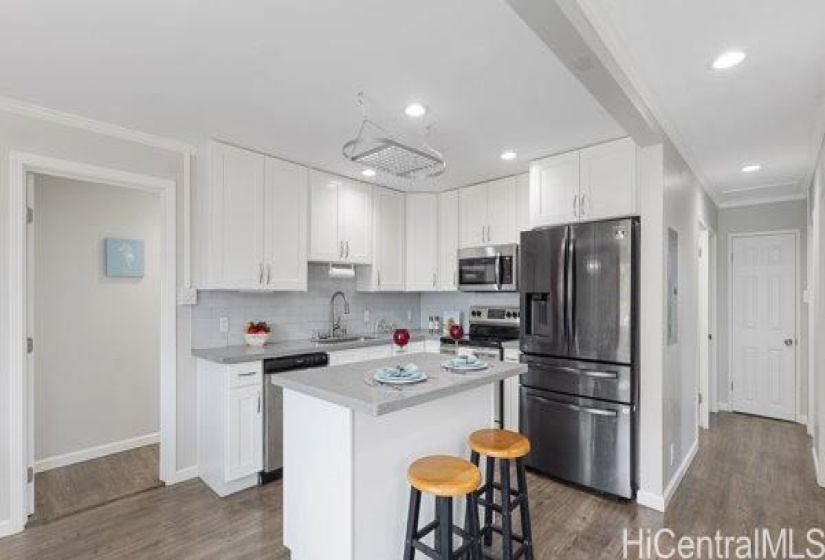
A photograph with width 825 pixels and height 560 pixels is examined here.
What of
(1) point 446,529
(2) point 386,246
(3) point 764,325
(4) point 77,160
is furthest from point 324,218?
(3) point 764,325

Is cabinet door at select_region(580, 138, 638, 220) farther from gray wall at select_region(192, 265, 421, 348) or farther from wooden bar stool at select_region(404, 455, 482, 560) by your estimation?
gray wall at select_region(192, 265, 421, 348)

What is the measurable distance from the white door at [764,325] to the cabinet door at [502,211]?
308 centimetres

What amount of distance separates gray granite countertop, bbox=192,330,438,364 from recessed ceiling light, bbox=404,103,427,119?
6.35ft

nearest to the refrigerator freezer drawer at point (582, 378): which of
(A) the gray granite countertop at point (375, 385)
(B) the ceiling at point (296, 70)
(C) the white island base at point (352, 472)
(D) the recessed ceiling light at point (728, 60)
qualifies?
(A) the gray granite countertop at point (375, 385)

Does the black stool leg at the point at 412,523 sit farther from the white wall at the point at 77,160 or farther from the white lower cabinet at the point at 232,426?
the white wall at the point at 77,160

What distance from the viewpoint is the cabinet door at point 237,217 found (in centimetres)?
328

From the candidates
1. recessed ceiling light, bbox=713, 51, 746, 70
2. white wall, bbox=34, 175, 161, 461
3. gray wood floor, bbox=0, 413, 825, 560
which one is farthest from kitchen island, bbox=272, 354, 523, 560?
white wall, bbox=34, 175, 161, 461

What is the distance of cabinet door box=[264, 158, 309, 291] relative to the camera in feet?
11.8

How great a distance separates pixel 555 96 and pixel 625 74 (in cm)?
42

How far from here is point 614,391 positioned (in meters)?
2.93

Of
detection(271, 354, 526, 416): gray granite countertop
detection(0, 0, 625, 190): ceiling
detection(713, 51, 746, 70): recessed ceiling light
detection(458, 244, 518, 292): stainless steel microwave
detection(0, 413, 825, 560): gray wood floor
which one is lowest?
detection(0, 413, 825, 560): gray wood floor

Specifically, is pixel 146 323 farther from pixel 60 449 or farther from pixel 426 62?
pixel 426 62

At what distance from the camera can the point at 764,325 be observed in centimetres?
496

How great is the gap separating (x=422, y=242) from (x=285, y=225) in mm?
1618
